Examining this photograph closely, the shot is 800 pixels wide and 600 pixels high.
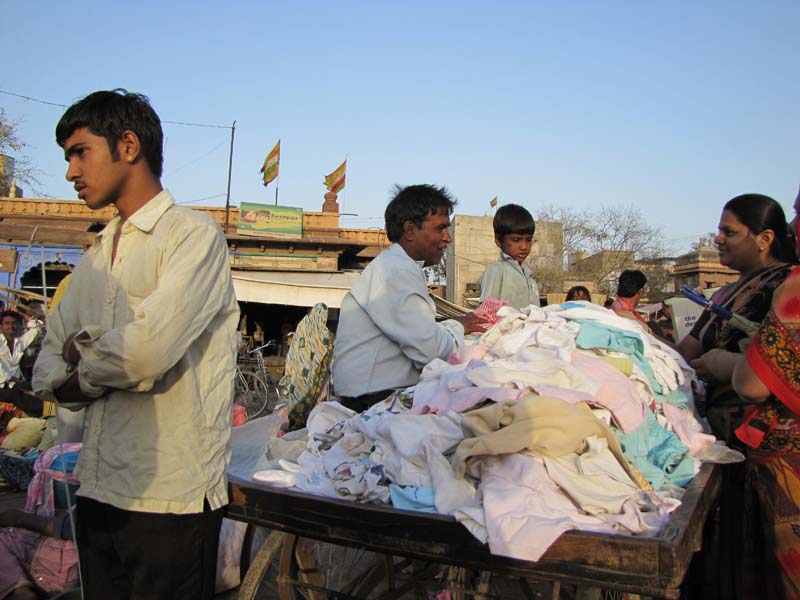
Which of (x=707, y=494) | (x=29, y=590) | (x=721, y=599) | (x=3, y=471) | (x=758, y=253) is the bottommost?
(x=3, y=471)

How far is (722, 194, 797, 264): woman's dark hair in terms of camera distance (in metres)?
2.66

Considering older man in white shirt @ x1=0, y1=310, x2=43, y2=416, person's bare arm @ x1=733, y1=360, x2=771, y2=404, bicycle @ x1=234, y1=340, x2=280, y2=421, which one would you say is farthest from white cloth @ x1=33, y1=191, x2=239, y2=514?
bicycle @ x1=234, y1=340, x2=280, y2=421

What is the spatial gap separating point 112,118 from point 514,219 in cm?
283

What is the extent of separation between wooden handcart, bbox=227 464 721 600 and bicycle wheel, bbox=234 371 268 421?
32.5ft

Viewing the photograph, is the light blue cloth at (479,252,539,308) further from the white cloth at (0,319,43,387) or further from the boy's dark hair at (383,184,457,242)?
the white cloth at (0,319,43,387)

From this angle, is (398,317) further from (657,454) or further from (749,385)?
(749,385)

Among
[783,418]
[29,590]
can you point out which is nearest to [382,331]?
[783,418]

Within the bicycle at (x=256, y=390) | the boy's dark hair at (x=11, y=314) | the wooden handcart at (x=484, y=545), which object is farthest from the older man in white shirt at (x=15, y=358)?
the wooden handcart at (x=484, y=545)

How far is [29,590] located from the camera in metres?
3.14

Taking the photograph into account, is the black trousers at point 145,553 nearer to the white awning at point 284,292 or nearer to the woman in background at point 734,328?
the woman in background at point 734,328

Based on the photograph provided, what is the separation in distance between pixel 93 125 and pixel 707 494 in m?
2.15

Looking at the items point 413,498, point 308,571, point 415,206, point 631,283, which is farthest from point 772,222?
point 631,283

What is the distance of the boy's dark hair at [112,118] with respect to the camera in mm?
1728

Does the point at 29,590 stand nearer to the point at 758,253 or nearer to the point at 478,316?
the point at 478,316
